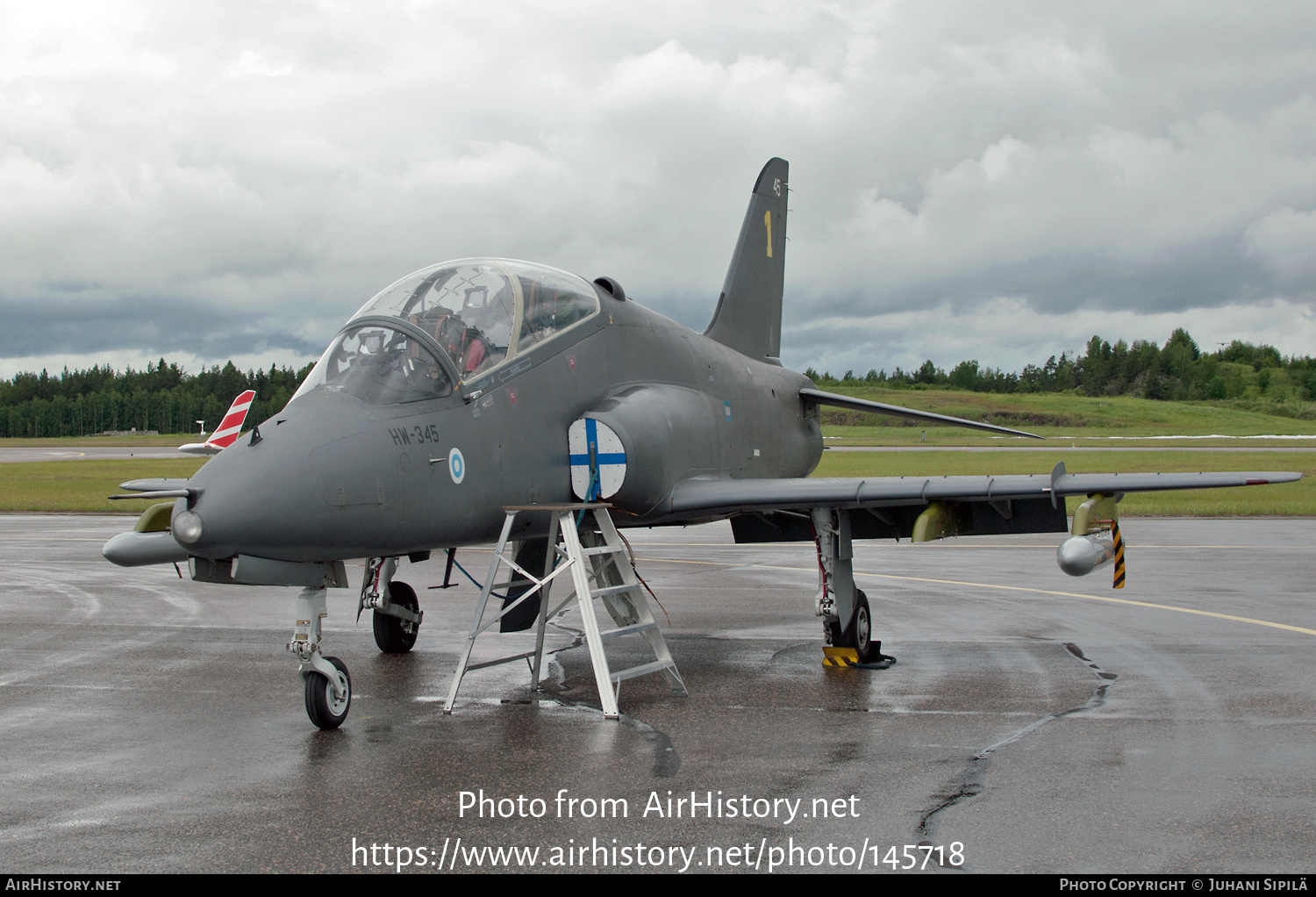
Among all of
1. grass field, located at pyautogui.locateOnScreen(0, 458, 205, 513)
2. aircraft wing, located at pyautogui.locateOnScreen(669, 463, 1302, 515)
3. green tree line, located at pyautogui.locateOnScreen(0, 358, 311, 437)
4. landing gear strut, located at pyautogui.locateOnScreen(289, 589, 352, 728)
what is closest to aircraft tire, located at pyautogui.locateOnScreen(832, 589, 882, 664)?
aircraft wing, located at pyautogui.locateOnScreen(669, 463, 1302, 515)

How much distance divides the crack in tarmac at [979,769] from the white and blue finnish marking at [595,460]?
11.6 ft

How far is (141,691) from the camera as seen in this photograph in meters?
8.95

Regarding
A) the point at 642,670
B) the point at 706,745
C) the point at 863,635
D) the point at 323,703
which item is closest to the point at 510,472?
the point at 642,670

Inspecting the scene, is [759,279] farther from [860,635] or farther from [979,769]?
[979,769]

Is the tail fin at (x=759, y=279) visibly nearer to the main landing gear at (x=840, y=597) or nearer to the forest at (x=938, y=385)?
the main landing gear at (x=840, y=597)

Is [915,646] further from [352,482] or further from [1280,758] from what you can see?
[352,482]

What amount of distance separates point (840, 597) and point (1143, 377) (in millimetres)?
183095

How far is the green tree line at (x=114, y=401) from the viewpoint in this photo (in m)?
159

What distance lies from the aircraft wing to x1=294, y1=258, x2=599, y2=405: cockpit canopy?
1.95m

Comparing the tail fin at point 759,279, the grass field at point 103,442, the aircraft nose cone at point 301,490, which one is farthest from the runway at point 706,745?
the grass field at point 103,442

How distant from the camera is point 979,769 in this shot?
256 inches

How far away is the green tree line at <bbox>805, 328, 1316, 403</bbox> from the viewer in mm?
168125
